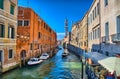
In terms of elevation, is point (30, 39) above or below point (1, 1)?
below

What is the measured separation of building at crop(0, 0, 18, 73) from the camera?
2105 cm

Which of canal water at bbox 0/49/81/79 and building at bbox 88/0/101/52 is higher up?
building at bbox 88/0/101/52

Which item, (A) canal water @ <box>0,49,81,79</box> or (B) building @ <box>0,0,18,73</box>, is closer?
(A) canal water @ <box>0,49,81,79</box>

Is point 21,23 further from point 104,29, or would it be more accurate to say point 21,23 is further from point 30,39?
point 104,29

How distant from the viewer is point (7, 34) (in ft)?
74.1

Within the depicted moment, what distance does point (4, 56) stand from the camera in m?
21.5

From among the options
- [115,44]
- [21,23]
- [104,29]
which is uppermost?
[21,23]

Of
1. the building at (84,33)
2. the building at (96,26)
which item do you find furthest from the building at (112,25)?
the building at (84,33)

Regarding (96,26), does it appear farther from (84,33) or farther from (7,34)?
(84,33)

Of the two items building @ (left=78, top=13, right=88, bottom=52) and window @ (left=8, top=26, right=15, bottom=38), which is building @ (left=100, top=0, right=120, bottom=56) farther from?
building @ (left=78, top=13, right=88, bottom=52)

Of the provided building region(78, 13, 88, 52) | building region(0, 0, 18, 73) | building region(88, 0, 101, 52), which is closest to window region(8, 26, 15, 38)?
building region(0, 0, 18, 73)

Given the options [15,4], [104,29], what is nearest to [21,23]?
[15,4]

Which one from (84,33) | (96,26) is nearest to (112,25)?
(96,26)

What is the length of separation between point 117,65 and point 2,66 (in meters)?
13.9
